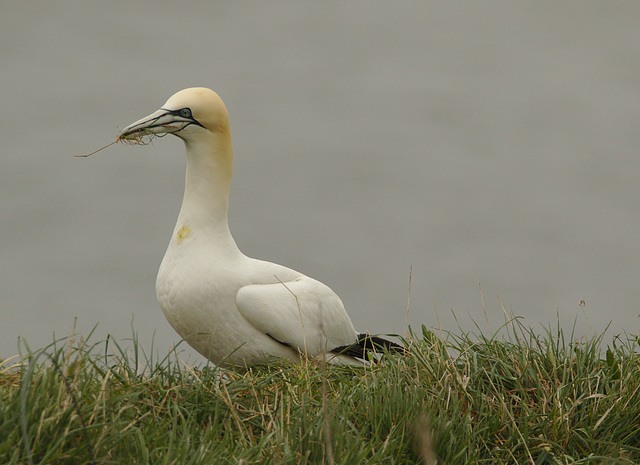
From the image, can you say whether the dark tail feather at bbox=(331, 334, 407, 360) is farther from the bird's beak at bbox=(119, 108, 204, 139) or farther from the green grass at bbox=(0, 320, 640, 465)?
the bird's beak at bbox=(119, 108, 204, 139)

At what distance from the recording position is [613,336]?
522 cm

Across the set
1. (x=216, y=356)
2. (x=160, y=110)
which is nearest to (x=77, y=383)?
(x=216, y=356)

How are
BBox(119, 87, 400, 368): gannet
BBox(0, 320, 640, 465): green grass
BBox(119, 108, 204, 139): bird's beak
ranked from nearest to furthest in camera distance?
BBox(0, 320, 640, 465): green grass → BBox(119, 87, 400, 368): gannet → BBox(119, 108, 204, 139): bird's beak

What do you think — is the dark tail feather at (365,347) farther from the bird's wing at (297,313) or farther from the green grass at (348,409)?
the green grass at (348,409)

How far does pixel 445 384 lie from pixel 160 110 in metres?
3.22

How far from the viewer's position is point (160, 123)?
19.9ft

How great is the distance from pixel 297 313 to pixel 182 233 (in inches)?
44.0

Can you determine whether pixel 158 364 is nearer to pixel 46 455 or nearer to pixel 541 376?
pixel 46 455

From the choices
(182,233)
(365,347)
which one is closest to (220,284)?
(182,233)

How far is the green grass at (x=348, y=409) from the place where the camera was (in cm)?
320

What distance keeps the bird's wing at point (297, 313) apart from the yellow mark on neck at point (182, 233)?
67 cm

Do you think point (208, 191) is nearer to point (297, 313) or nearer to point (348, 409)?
point (297, 313)

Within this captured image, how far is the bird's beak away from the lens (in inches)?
236

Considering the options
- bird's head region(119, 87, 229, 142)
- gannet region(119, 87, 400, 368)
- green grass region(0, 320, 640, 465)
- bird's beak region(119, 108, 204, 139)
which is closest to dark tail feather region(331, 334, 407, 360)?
gannet region(119, 87, 400, 368)
